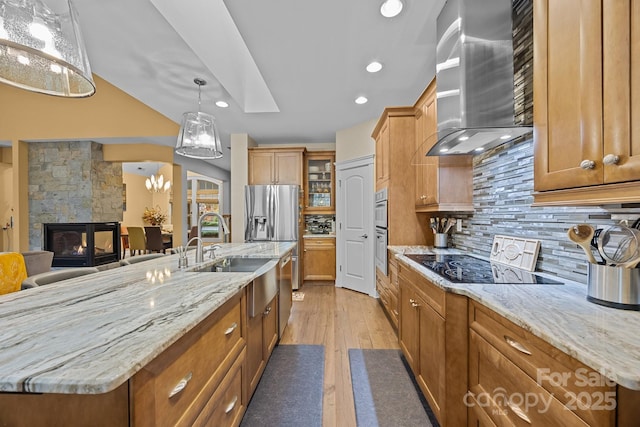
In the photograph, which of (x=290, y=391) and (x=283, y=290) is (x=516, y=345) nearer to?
(x=290, y=391)

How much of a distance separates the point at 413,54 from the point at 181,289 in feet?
8.63

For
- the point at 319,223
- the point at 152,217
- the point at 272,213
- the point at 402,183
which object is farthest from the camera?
the point at 152,217

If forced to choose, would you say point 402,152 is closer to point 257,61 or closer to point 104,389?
point 257,61

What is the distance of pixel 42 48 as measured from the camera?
113 cm

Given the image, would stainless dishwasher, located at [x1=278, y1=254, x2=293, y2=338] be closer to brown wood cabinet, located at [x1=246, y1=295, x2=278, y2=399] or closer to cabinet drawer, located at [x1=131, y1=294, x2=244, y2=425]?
brown wood cabinet, located at [x1=246, y1=295, x2=278, y2=399]

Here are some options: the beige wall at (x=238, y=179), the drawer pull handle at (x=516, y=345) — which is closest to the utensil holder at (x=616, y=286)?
the drawer pull handle at (x=516, y=345)

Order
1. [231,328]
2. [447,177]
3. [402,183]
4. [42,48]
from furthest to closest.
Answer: [402,183] < [447,177] < [231,328] < [42,48]

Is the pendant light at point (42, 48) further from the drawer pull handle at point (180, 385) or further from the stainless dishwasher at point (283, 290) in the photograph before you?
the stainless dishwasher at point (283, 290)

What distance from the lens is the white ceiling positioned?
6.38 feet

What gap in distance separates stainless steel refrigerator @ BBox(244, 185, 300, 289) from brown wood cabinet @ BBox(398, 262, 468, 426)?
2716mm

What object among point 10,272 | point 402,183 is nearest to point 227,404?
point 10,272

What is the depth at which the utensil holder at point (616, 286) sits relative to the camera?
885mm

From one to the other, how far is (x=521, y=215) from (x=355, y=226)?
259cm

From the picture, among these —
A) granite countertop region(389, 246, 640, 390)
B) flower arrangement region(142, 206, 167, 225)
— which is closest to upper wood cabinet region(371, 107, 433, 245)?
granite countertop region(389, 246, 640, 390)
